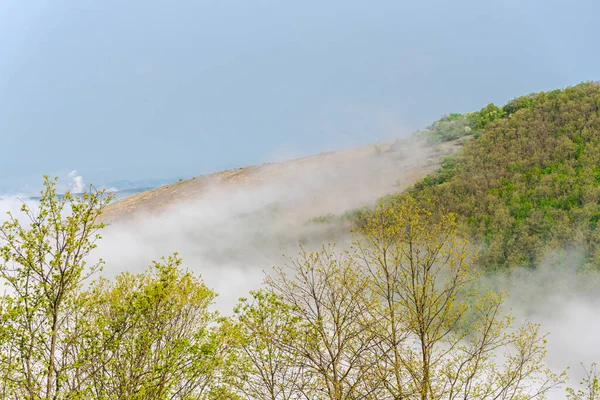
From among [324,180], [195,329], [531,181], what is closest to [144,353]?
[195,329]

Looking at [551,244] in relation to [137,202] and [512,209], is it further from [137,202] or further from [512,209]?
[137,202]

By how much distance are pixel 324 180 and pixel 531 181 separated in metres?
39.1

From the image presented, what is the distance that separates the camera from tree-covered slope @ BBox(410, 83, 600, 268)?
45.3 metres

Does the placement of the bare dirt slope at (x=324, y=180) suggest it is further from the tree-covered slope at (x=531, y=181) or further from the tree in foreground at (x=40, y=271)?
the tree in foreground at (x=40, y=271)

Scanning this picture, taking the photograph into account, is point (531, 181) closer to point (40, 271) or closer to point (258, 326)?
point (258, 326)

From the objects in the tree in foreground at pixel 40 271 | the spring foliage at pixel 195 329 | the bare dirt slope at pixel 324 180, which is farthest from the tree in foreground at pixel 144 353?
the bare dirt slope at pixel 324 180

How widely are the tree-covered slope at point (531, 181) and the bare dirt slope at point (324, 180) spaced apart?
8254 millimetres

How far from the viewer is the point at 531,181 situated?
53.6 m

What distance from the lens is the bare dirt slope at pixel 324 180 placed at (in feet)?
238

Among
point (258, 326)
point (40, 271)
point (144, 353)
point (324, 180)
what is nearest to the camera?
point (40, 271)

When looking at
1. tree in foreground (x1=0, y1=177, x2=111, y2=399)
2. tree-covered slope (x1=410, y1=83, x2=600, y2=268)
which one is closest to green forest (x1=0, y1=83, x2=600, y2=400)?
A: tree in foreground (x1=0, y1=177, x2=111, y2=399)

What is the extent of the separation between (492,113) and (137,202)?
237 ft

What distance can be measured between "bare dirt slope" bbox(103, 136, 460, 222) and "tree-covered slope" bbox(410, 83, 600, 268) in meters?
8.25

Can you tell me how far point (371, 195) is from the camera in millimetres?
70938
